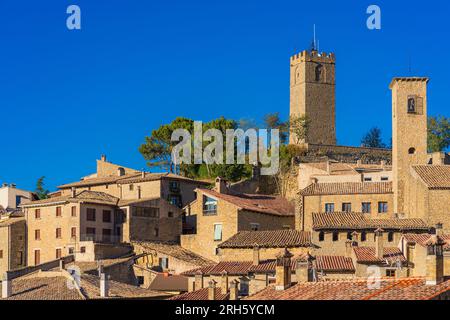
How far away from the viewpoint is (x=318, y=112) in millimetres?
101438

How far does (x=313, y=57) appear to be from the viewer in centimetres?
10275

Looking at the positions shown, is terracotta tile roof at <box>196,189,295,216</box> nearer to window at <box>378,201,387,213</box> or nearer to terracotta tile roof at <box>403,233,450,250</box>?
window at <box>378,201,387,213</box>

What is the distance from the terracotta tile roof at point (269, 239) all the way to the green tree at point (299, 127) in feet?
101

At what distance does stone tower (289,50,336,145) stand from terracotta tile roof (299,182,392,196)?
30073mm

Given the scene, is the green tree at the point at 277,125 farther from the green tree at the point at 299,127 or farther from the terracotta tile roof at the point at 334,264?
the terracotta tile roof at the point at 334,264

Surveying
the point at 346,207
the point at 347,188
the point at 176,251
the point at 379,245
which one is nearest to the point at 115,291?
the point at 379,245

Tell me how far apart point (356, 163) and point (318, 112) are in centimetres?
1548

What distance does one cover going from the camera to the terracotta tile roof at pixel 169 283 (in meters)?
58.7

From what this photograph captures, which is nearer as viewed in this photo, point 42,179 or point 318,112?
point 42,179

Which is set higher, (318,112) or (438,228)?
(318,112)

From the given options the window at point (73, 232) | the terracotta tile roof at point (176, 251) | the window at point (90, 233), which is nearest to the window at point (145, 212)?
the terracotta tile roof at point (176, 251)
